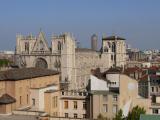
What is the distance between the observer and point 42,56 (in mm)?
95125

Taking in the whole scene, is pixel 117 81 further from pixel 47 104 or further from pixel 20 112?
pixel 20 112

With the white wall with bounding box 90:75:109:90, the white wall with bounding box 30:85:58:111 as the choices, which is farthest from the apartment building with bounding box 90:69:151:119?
the white wall with bounding box 30:85:58:111

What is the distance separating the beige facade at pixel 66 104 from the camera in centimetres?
4328

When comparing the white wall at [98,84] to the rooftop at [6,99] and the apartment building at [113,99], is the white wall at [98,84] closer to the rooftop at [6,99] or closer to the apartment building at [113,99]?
the apartment building at [113,99]

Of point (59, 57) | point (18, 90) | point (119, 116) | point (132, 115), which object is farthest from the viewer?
point (59, 57)

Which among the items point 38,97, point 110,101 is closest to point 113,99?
point 110,101

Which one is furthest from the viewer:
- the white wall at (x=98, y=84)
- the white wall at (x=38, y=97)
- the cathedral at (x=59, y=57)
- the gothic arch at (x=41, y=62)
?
the gothic arch at (x=41, y=62)

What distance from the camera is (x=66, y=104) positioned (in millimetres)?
45812

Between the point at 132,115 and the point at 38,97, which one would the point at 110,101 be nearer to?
the point at 132,115

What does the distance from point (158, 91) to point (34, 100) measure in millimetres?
21275

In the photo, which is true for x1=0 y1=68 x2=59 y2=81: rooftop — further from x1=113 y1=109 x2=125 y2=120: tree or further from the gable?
the gable

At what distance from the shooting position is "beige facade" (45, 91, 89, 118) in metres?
→ 43.3

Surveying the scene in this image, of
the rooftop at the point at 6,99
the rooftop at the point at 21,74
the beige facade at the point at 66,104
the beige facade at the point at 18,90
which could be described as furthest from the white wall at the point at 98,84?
the rooftop at the point at 6,99

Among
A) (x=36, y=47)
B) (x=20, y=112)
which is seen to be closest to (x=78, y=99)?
(x=20, y=112)
